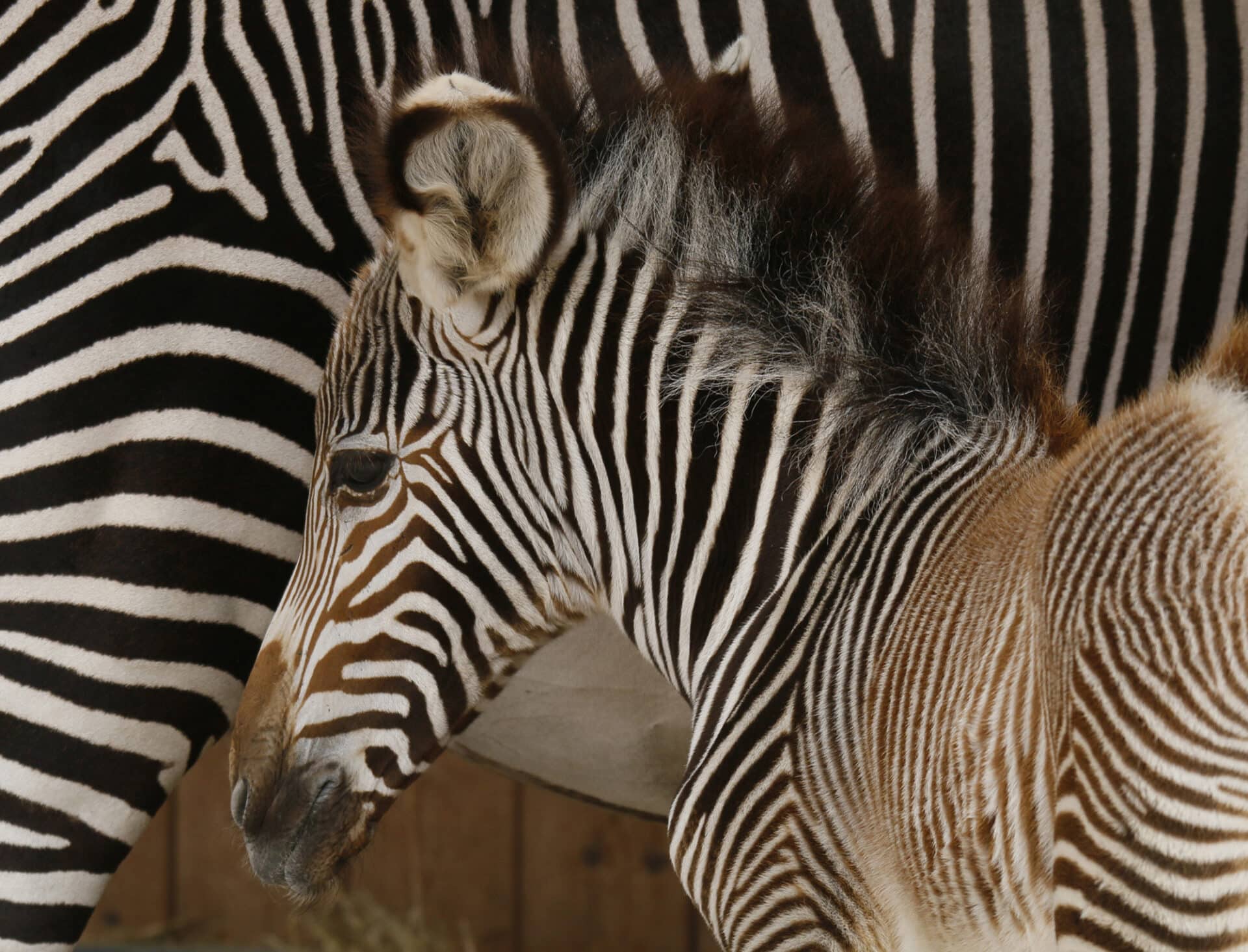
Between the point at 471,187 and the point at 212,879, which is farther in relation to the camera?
the point at 212,879

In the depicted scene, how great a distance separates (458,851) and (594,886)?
0.48m

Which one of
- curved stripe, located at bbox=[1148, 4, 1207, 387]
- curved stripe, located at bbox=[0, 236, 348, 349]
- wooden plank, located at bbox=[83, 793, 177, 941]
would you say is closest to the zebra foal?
curved stripe, located at bbox=[0, 236, 348, 349]

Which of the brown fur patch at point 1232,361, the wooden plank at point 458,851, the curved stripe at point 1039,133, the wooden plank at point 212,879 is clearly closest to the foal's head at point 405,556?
the brown fur patch at point 1232,361

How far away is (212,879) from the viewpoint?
4586mm

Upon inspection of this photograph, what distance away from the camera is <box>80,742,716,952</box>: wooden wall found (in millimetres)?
4516

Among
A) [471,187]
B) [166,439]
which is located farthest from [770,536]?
[166,439]

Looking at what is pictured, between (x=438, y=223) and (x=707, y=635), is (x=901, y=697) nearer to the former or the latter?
(x=707, y=635)

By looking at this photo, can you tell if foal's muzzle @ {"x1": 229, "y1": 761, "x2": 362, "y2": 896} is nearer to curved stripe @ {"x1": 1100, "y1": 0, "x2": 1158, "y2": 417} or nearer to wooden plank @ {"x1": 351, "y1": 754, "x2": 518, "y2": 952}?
curved stripe @ {"x1": 1100, "y1": 0, "x2": 1158, "y2": 417}

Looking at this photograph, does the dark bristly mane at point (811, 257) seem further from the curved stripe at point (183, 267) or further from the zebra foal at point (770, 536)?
the curved stripe at point (183, 267)

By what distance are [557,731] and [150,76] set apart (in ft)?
5.13

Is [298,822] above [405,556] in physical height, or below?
below

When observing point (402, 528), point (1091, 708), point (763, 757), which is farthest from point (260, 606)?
point (1091, 708)

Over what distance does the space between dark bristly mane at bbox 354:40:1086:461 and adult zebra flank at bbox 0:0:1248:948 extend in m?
0.29

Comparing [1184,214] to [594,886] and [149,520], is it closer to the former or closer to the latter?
[149,520]
